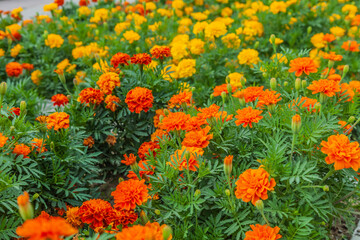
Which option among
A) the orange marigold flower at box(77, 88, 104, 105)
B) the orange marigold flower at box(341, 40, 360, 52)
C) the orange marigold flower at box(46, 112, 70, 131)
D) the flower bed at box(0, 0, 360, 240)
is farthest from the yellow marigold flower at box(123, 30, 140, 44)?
the orange marigold flower at box(341, 40, 360, 52)

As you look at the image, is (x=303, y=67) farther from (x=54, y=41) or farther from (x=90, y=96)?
(x=54, y=41)

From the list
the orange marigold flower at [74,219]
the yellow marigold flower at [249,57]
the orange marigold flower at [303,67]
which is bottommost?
the orange marigold flower at [74,219]

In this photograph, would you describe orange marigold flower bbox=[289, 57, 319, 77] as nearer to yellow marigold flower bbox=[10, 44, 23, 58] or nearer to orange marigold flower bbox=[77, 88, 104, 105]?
orange marigold flower bbox=[77, 88, 104, 105]

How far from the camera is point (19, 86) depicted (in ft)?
9.04

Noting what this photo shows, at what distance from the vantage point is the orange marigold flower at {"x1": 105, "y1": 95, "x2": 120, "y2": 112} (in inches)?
84.5

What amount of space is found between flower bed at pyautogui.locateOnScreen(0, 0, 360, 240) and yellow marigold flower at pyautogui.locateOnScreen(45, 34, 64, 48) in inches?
30.1

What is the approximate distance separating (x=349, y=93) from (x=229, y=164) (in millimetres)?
1125

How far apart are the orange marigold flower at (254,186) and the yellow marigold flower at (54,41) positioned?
9.45 feet

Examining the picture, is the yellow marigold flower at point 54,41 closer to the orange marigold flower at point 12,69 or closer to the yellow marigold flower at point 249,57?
the orange marigold flower at point 12,69

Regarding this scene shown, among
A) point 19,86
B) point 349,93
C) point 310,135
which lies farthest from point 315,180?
point 19,86

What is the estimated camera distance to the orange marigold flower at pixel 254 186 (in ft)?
4.49

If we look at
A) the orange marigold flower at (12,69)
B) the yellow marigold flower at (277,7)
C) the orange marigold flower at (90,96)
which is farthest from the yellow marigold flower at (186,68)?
the orange marigold flower at (12,69)

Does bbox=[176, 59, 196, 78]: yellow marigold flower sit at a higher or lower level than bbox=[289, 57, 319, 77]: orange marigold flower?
lower

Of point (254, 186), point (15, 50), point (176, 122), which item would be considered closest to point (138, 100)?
point (176, 122)
